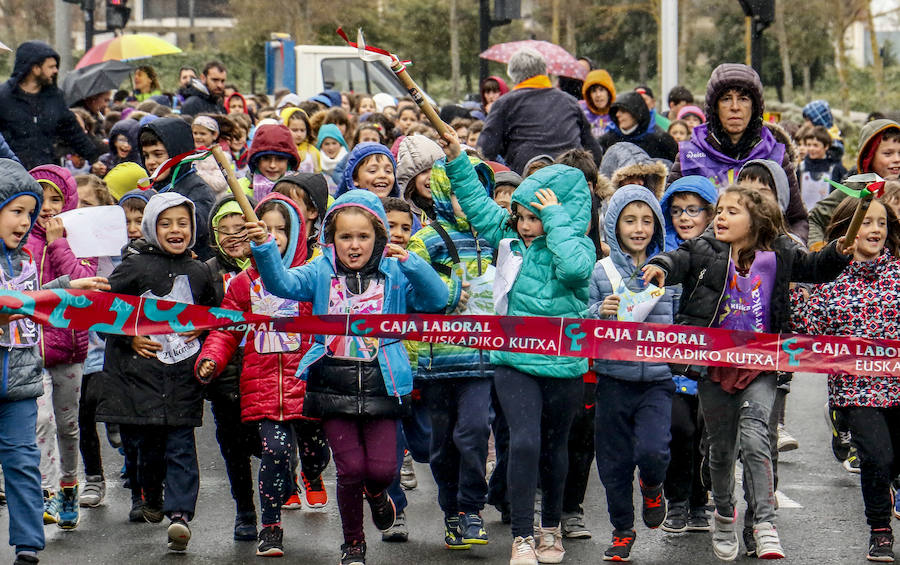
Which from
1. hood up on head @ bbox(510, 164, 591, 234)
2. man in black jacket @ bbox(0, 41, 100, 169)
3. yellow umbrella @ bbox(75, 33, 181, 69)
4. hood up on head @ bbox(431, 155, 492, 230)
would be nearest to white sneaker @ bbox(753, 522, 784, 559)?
hood up on head @ bbox(510, 164, 591, 234)

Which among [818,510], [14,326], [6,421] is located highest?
[14,326]

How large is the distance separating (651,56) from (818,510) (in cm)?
3995

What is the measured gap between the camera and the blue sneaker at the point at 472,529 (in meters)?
6.45

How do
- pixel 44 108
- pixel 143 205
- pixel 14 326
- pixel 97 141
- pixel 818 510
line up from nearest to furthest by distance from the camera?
1. pixel 14 326
2. pixel 818 510
3. pixel 143 205
4. pixel 44 108
5. pixel 97 141

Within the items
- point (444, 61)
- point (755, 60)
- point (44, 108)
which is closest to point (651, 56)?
point (444, 61)

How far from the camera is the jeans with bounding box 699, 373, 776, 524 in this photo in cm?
602

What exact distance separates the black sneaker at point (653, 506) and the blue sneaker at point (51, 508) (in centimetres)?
298

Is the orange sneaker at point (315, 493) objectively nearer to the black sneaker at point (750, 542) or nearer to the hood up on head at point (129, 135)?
the black sneaker at point (750, 542)

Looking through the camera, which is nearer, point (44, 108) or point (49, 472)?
point (49, 472)

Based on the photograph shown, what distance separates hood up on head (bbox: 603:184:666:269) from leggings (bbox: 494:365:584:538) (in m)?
0.68

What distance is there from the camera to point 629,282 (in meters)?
6.43

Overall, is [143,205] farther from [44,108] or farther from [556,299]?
[44,108]

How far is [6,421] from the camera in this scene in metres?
5.88

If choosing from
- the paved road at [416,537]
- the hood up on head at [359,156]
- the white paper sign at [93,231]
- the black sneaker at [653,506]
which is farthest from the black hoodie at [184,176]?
the black sneaker at [653,506]
